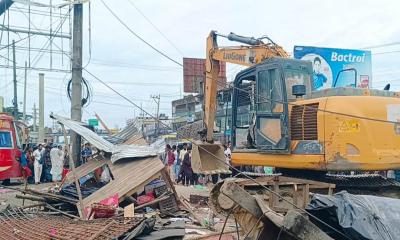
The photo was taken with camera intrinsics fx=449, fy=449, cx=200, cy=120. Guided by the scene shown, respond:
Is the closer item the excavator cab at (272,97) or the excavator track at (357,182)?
the excavator cab at (272,97)

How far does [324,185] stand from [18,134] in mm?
15066

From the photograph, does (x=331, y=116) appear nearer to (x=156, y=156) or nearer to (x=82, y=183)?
(x=156, y=156)

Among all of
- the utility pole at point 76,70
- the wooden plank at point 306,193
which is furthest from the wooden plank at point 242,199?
the utility pole at point 76,70

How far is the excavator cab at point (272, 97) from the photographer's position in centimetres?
704

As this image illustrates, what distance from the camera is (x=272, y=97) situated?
7.39 m

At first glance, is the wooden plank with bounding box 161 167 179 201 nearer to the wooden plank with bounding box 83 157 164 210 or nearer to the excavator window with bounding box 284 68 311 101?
the wooden plank with bounding box 83 157 164 210

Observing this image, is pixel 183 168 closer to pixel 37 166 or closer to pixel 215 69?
pixel 37 166

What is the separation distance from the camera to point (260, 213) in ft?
14.3

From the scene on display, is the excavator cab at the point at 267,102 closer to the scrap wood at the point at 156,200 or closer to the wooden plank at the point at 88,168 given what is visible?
the scrap wood at the point at 156,200

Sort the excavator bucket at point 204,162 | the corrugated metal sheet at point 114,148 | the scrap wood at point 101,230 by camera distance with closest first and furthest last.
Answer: the scrap wood at point 101,230 < the excavator bucket at point 204,162 < the corrugated metal sheet at point 114,148

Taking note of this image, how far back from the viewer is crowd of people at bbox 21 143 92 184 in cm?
1897

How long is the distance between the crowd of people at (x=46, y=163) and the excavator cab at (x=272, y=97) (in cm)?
1231

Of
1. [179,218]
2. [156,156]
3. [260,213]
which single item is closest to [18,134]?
[156,156]

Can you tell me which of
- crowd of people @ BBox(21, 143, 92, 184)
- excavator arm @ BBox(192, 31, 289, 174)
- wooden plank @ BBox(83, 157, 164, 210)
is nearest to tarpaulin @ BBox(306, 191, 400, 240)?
excavator arm @ BBox(192, 31, 289, 174)
